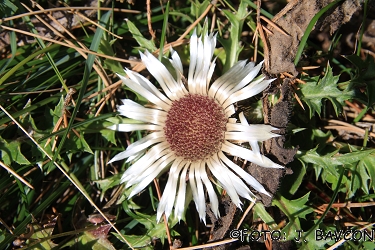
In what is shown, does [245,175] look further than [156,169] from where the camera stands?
No

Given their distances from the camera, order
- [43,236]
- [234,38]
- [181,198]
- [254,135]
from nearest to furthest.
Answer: [254,135]
[181,198]
[234,38]
[43,236]

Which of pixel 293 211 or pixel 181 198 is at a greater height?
pixel 181 198

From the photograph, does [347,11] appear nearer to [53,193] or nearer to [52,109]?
[52,109]

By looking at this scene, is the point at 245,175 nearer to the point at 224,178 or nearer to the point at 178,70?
the point at 224,178

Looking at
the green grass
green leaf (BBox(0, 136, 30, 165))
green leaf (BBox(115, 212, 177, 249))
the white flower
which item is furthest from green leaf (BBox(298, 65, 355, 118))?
green leaf (BBox(0, 136, 30, 165))

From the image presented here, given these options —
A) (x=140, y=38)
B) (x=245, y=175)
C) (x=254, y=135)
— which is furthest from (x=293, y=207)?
(x=140, y=38)

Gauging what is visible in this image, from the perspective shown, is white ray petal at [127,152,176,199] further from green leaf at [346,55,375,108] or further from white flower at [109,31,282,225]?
green leaf at [346,55,375,108]

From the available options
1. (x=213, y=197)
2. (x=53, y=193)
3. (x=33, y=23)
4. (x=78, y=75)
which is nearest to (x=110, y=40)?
(x=78, y=75)

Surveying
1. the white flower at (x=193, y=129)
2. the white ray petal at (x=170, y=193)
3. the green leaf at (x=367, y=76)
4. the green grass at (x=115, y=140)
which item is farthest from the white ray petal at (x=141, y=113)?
the green leaf at (x=367, y=76)
